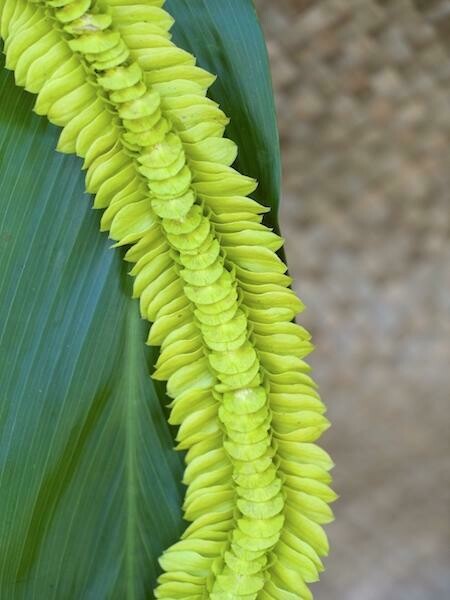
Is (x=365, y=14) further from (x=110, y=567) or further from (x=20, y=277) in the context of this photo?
(x=110, y=567)

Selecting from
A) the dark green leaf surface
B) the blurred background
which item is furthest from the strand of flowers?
the blurred background

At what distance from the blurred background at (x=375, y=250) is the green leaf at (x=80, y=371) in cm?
17

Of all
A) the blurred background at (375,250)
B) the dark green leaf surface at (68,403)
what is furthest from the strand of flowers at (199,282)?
the blurred background at (375,250)

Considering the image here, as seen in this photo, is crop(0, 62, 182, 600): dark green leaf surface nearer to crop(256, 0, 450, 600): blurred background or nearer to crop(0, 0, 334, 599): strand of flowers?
crop(0, 0, 334, 599): strand of flowers

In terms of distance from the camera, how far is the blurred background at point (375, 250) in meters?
0.57

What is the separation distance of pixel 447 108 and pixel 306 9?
5.5 inches

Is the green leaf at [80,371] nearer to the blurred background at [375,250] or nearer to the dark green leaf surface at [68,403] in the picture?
the dark green leaf surface at [68,403]

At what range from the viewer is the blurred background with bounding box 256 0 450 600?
0.57m

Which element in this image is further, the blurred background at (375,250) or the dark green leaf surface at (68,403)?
the blurred background at (375,250)

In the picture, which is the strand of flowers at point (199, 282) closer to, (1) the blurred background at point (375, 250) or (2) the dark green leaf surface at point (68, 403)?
(2) the dark green leaf surface at point (68, 403)

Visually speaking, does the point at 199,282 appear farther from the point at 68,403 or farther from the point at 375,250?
the point at 375,250

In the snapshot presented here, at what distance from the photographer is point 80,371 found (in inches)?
17.1

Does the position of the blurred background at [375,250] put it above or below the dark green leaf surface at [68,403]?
above

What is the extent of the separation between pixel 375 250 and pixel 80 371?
31 cm
